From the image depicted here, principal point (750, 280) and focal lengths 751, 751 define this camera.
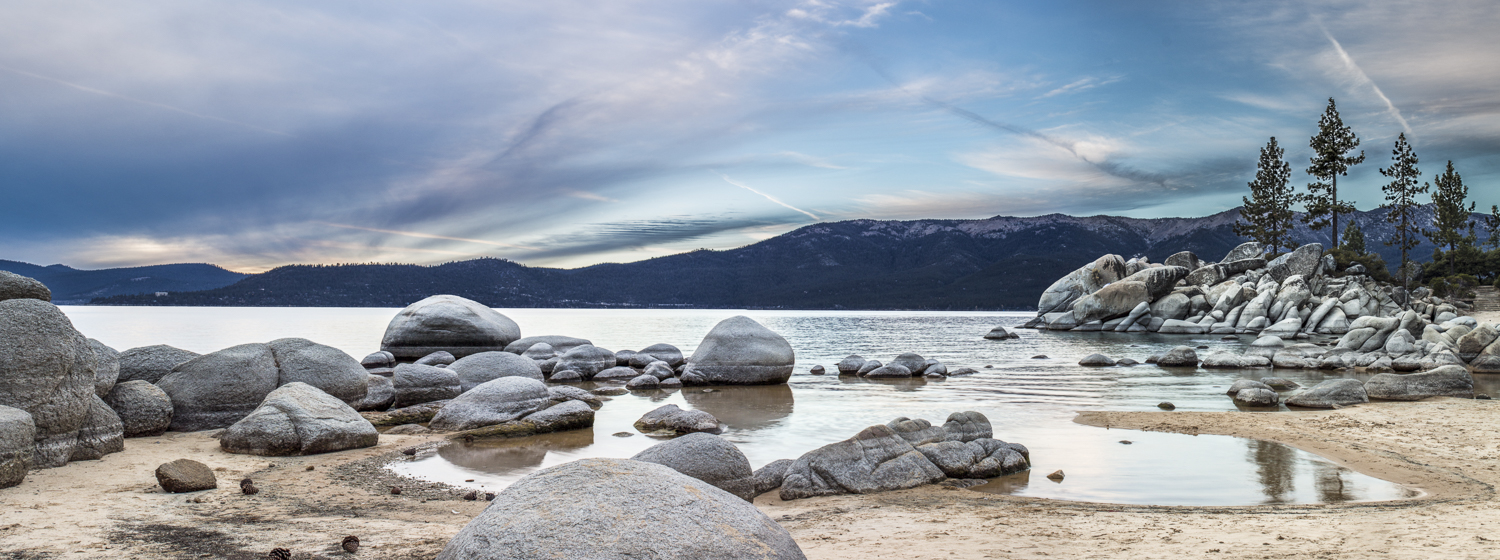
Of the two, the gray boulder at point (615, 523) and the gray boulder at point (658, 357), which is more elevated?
the gray boulder at point (615, 523)

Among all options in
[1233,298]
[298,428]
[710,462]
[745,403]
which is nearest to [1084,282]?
[1233,298]

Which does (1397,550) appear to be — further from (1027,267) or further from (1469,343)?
(1027,267)

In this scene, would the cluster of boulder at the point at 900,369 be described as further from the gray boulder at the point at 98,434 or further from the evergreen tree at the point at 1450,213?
the evergreen tree at the point at 1450,213

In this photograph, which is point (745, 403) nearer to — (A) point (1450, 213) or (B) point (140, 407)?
(B) point (140, 407)

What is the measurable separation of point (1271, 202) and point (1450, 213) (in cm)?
1408

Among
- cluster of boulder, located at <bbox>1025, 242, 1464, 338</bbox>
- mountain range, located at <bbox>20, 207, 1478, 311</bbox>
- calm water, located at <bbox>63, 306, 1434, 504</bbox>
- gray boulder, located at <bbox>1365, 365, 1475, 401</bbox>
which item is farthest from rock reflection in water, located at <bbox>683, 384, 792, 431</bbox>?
mountain range, located at <bbox>20, 207, 1478, 311</bbox>

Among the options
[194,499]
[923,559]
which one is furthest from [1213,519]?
[194,499]

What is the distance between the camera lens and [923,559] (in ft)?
20.0

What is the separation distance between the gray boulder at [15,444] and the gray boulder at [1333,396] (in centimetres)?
2172

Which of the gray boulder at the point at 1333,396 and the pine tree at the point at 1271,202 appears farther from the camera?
the pine tree at the point at 1271,202

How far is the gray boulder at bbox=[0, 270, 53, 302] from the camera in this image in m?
8.91

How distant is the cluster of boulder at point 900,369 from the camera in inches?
1054

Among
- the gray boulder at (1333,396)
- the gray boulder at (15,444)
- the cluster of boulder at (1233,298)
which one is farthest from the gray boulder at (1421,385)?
the cluster of boulder at (1233,298)

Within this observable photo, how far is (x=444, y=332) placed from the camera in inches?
1148
